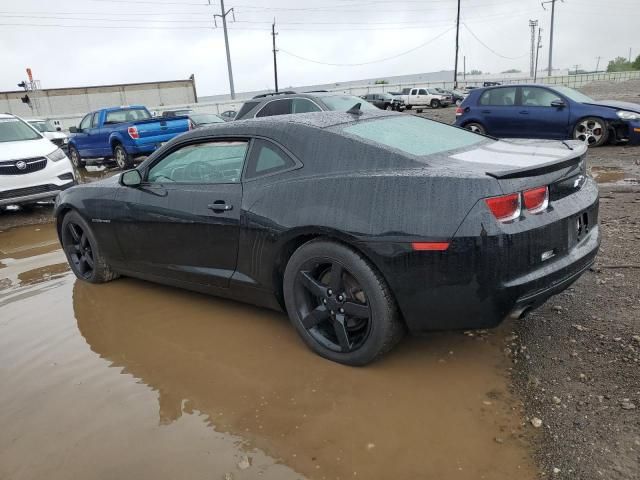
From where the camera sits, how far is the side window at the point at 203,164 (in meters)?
3.57

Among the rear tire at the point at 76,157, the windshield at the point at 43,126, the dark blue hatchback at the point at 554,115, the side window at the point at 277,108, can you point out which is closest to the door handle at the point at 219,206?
the side window at the point at 277,108

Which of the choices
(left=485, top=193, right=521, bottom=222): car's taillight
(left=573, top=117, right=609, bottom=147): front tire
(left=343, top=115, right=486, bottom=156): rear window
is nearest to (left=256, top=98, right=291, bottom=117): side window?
(left=573, top=117, right=609, bottom=147): front tire

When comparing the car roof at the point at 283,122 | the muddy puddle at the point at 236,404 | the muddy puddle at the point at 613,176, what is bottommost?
the muddy puddle at the point at 613,176

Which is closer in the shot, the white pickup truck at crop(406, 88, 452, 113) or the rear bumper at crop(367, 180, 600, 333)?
the rear bumper at crop(367, 180, 600, 333)

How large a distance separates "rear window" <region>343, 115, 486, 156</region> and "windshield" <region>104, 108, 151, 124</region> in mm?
11777

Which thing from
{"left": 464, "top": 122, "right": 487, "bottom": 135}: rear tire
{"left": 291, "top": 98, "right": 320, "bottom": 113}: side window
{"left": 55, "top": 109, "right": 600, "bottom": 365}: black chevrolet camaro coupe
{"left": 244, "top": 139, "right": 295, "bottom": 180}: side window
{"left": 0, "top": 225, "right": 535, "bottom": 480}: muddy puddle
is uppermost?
{"left": 291, "top": 98, "right": 320, "bottom": 113}: side window

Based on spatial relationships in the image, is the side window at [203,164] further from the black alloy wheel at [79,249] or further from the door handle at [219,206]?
the black alloy wheel at [79,249]

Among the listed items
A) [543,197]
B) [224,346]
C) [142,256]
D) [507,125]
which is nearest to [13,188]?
[142,256]

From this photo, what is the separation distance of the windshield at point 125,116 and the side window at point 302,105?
245 inches

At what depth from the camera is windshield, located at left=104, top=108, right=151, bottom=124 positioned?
45.9 feet

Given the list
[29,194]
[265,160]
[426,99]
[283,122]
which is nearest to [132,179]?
[265,160]

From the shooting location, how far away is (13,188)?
792 cm

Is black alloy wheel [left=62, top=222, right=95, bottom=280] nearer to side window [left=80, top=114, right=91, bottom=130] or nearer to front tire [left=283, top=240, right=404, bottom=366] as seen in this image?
front tire [left=283, top=240, right=404, bottom=366]

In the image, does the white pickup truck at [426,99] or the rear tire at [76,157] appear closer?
the rear tire at [76,157]
